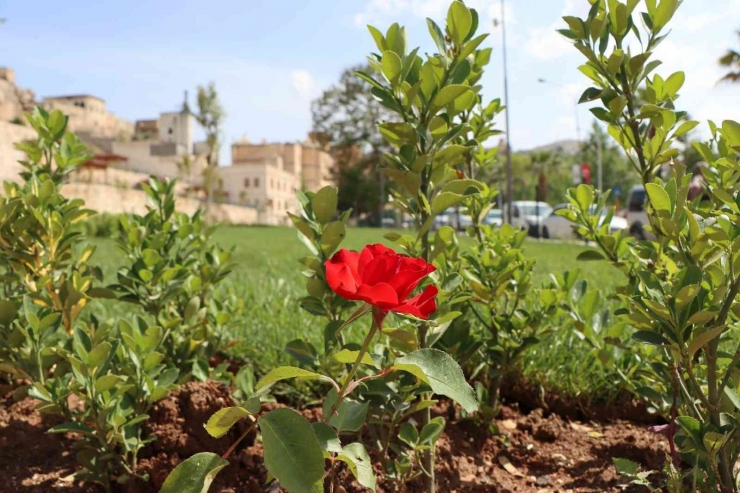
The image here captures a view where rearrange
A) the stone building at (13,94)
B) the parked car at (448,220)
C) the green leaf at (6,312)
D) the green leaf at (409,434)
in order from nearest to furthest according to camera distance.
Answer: the green leaf at (409,434), the green leaf at (6,312), the parked car at (448,220), the stone building at (13,94)

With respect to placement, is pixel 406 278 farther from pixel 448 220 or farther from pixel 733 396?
pixel 448 220

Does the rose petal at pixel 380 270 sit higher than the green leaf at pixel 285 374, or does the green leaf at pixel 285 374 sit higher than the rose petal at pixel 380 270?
the rose petal at pixel 380 270

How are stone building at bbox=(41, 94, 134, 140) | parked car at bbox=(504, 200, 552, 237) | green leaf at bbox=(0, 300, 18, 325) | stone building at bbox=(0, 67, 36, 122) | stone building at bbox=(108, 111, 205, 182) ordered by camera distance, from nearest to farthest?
green leaf at bbox=(0, 300, 18, 325) → parked car at bbox=(504, 200, 552, 237) → stone building at bbox=(0, 67, 36, 122) → stone building at bbox=(108, 111, 205, 182) → stone building at bbox=(41, 94, 134, 140)

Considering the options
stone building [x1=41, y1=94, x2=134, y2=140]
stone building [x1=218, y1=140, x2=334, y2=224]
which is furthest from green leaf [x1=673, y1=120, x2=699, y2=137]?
stone building [x1=41, y1=94, x2=134, y2=140]

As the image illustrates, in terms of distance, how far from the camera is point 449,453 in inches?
63.0

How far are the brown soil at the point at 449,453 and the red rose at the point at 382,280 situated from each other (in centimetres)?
71

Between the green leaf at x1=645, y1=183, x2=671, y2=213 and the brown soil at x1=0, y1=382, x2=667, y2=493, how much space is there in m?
0.74

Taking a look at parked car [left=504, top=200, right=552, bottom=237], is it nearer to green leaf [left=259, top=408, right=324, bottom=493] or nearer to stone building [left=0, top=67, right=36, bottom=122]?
green leaf [left=259, top=408, right=324, bottom=493]

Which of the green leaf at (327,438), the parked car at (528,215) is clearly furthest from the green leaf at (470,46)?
the parked car at (528,215)

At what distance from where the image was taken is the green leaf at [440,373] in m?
0.85

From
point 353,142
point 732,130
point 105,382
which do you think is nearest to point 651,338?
point 732,130

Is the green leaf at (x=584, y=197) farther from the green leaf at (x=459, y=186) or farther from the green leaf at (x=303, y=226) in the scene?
the green leaf at (x=303, y=226)

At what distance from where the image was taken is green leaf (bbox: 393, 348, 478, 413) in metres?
0.85

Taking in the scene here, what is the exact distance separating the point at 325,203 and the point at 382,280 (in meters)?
0.50
